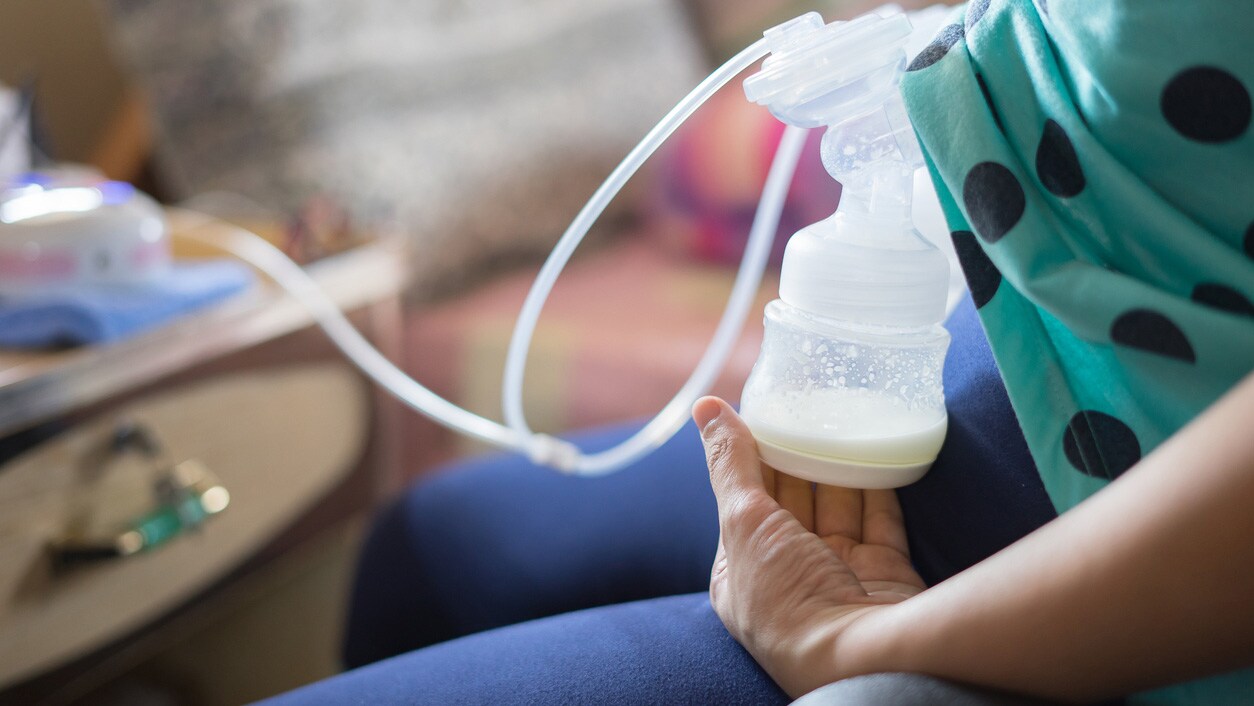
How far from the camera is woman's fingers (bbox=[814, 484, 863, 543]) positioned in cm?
53

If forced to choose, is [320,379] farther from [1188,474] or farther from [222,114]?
[1188,474]

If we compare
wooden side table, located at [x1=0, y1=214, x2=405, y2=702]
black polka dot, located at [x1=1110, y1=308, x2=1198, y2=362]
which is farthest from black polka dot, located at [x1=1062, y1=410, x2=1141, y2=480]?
wooden side table, located at [x1=0, y1=214, x2=405, y2=702]

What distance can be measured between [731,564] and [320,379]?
630mm

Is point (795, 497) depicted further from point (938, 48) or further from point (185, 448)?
point (185, 448)

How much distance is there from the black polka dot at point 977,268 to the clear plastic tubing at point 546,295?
0.15 metres

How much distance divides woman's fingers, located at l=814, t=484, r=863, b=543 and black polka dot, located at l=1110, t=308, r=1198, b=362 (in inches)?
7.6

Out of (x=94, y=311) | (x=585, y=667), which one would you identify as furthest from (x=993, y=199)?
(x=94, y=311)

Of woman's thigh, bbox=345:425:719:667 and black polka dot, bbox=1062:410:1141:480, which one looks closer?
black polka dot, bbox=1062:410:1141:480

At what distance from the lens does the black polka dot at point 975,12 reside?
0.44m

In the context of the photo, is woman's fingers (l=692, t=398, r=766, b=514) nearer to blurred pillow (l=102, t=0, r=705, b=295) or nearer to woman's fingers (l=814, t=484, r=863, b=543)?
woman's fingers (l=814, t=484, r=863, b=543)

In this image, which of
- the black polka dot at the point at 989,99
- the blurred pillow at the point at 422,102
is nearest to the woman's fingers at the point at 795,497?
the black polka dot at the point at 989,99

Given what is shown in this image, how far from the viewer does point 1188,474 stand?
0.32 meters

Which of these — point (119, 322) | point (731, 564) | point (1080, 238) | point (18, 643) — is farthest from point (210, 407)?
point (1080, 238)

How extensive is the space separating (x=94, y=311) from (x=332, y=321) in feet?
0.79
